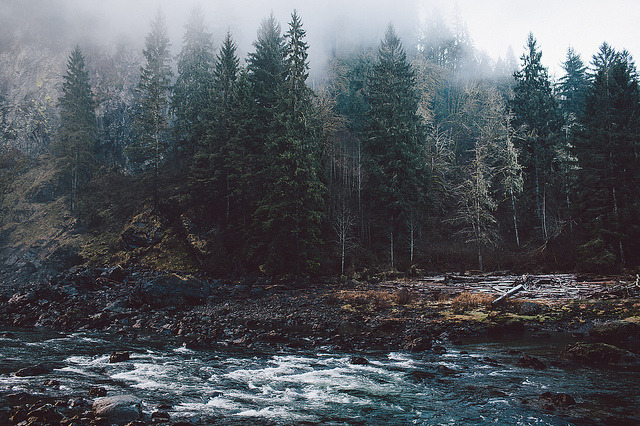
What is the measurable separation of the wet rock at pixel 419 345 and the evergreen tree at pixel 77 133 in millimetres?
50009

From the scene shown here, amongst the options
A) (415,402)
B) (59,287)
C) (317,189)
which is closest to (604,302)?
(415,402)

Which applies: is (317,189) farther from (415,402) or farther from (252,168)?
(415,402)

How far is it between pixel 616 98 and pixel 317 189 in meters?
25.8

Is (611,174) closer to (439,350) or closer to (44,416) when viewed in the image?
(439,350)

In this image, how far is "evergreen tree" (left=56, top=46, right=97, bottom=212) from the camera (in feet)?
161

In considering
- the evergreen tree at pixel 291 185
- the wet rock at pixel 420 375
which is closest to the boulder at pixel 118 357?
the wet rock at pixel 420 375

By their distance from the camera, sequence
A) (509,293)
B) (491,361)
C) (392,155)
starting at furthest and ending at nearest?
1. (392,155)
2. (509,293)
3. (491,361)

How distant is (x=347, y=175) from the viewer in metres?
44.1

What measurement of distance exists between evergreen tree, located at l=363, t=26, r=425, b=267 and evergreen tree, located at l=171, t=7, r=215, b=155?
→ 19.0 m

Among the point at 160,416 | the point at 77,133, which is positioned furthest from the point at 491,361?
the point at 77,133

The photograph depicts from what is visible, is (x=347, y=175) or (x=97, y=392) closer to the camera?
(x=97, y=392)

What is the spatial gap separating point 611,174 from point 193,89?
5425cm

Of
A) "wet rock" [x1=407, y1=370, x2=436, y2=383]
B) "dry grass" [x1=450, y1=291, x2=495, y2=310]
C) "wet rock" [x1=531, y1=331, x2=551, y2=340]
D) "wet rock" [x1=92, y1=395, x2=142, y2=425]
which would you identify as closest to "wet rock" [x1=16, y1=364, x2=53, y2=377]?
"wet rock" [x1=92, y1=395, x2=142, y2=425]

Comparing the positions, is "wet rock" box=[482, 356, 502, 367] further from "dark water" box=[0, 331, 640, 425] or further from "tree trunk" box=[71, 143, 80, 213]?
"tree trunk" box=[71, 143, 80, 213]
